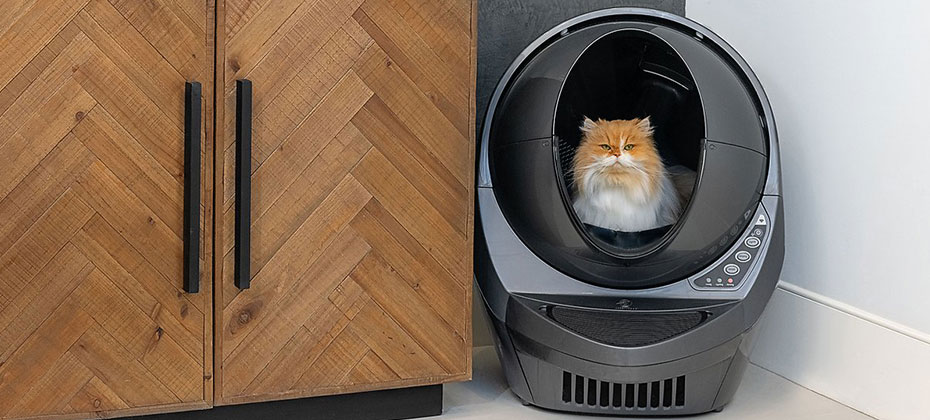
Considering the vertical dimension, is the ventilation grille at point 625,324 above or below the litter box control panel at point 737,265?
above

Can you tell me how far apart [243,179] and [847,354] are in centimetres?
117

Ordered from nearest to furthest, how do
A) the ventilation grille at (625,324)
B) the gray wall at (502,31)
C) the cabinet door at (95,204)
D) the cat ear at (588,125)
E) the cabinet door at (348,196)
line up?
1. the cabinet door at (95,204)
2. the cabinet door at (348,196)
3. the ventilation grille at (625,324)
4. the cat ear at (588,125)
5. the gray wall at (502,31)

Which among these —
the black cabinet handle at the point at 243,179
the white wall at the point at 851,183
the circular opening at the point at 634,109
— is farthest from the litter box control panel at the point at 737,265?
the black cabinet handle at the point at 243,179

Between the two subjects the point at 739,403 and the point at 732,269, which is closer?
the point at 732,269

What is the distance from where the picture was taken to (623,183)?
1700mm

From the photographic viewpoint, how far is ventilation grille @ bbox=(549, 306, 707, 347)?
1.65 meters

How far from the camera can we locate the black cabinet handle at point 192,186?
1449 millimetres

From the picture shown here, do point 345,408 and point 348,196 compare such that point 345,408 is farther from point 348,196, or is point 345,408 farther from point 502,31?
point 502,31

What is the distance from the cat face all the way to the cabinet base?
47 centimetres

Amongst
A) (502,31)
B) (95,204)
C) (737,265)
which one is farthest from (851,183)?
(95,204)

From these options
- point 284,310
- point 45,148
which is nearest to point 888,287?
point 284,310

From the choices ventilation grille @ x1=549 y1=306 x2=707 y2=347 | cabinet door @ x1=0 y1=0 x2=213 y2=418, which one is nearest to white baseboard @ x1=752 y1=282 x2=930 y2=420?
ventilation grille @ x1=549 y1=306 x2=707 y2=347

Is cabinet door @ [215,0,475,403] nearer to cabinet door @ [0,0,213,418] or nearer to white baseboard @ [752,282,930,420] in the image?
cabinet door @ [0,0,213,418]

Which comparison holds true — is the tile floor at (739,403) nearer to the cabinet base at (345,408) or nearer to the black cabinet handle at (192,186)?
the cabinet base at (345,408)
